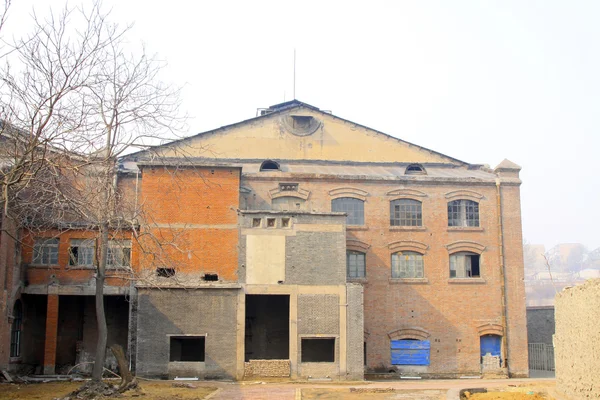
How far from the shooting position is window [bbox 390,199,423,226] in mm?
32969

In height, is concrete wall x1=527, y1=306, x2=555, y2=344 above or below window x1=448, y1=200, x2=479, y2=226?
below

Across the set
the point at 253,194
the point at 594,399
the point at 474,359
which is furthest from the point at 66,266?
the point at 594,399

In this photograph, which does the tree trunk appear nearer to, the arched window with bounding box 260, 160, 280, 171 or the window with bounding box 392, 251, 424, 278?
the arched window with bounding box 260, 160, 280, 171

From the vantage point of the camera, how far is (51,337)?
89.0 feet

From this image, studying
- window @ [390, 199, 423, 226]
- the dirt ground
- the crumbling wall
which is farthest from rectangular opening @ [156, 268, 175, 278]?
the crumbling wall

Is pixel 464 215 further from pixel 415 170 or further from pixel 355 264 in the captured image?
pixel 355 264

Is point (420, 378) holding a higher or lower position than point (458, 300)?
lower

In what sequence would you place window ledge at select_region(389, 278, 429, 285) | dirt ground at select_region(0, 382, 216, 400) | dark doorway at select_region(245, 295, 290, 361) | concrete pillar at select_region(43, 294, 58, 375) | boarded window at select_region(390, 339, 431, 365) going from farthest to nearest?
window ledge at select_region(389, 278, 429, 285) < boarded window at select_region(390, 339, 431, 365) < dark doorway at select_region(245, 295, 290, 361) < concrete pillar at select_region(43, 294, 58, 375) < dirt ground at select_region(0, 382, 216, 400)

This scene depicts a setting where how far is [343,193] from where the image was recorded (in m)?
32.8

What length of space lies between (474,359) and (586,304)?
57.1 ft

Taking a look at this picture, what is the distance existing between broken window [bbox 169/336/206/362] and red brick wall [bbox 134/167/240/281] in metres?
3.09

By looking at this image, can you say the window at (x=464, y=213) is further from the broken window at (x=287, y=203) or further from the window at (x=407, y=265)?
the broken window at (x=287, y=203)

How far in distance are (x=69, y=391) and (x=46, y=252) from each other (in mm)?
8773

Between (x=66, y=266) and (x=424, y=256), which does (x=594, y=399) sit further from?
(x=66, y=266)
